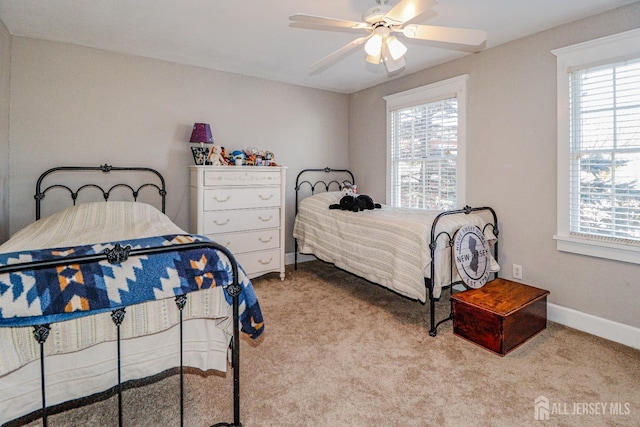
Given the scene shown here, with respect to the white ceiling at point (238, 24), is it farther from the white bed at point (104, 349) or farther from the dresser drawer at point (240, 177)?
the white bed at point (104, 349)

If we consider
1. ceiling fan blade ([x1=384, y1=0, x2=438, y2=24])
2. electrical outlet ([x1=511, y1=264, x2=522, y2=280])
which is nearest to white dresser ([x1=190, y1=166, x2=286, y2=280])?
ceiling fan blade ([x1=384, y1=0, x2=438, y2=24])

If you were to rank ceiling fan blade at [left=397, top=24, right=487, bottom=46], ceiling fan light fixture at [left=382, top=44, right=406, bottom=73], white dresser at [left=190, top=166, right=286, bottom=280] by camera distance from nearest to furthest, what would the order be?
ceiling fan blade at [left=397, top=24, right=487, bottom=46]
ceiling fan light fixture at [left=382, top=44, right=406, bottom=73]
white dresser at [left=190, top=166, right=286, bottom=280]

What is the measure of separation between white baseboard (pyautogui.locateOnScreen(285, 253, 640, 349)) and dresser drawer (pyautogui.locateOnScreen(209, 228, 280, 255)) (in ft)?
8.58

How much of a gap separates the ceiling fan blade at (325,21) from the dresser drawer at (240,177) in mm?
1823

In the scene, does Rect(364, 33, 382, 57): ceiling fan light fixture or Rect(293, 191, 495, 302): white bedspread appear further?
Rect(293, 191, 495, 302): white bedspread

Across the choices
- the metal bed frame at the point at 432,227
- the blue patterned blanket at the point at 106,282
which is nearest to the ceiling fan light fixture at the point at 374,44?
the metal bed frame at the point at 432,227

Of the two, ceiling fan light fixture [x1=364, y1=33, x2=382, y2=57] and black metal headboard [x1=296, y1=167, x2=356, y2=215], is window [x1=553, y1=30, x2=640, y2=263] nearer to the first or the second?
ceiling fan light fixture [x1=364, y1=33, x2=382, y2=57]

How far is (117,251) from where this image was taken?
47.8 inches

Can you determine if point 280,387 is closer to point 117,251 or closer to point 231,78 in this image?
point 117,251

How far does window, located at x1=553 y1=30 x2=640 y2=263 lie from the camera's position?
2322 mm

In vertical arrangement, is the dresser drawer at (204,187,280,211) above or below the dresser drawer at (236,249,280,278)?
above

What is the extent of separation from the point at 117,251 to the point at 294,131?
11.2 ft

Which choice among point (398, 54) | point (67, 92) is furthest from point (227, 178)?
point (398, 54)

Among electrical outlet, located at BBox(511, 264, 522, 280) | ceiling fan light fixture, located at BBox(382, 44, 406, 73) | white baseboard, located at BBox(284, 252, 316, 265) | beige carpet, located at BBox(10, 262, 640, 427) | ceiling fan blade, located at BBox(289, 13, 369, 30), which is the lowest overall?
beige carpet, located at BBox(10, 262, 640, 427)
